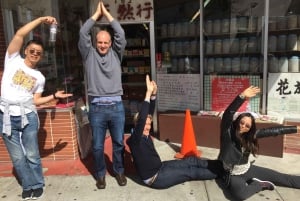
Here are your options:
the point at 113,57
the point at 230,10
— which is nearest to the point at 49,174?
the point at 113,57

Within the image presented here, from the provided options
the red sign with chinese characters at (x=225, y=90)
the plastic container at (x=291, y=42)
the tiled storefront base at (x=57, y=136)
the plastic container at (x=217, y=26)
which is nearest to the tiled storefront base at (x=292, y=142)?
the red sign with chinese characters at (x=225, y=90)

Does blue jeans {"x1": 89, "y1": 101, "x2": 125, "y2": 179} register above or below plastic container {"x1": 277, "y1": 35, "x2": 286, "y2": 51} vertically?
below

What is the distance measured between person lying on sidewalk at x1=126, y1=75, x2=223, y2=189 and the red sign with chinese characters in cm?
151

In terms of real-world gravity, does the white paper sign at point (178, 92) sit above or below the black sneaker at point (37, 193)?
above

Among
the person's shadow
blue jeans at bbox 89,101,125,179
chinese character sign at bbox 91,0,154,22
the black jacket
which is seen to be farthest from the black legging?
chinese character sign at bbox 91,0,154,22

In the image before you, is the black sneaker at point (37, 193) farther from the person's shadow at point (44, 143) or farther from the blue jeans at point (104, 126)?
the person's shadow at point (44, 143)

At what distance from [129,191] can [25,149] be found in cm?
129

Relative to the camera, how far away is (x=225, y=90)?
5.52 m

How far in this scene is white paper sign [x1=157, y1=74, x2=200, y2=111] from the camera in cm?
575

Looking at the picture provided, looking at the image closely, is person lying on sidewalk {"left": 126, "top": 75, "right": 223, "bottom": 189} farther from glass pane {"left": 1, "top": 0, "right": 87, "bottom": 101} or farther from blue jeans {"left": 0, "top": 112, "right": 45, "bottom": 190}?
glass pane {"left": 1, "top": 0, "right": 87, "bottom": 101}

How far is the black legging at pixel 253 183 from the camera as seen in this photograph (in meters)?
3.74

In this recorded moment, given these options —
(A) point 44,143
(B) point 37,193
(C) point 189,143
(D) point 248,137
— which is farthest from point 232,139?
(A) point 44,143

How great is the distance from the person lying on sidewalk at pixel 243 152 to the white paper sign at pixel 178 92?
1.86m

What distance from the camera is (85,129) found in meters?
5.15
